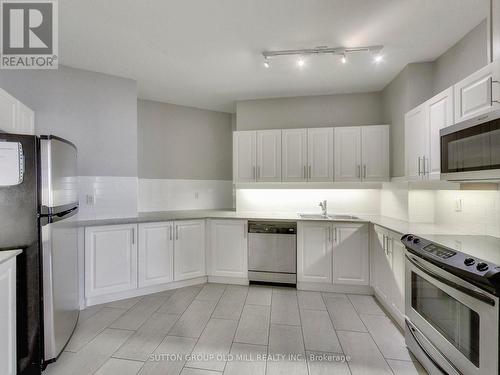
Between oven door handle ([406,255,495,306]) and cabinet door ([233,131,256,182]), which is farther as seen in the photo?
cabinet door ([233,131,256,182])

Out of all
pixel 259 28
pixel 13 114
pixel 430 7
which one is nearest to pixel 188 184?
pixel 13 114

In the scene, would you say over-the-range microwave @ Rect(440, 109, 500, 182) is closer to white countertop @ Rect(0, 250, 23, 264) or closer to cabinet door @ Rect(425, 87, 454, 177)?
cabinet door @ Rect(425, 87, 454, 177)

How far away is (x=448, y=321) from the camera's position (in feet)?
5.04

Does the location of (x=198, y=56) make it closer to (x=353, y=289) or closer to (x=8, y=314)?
(x=8, y=314)

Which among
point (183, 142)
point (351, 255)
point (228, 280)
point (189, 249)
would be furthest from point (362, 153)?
point (183, 142)

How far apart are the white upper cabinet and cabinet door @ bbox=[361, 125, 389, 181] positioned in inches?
55.3

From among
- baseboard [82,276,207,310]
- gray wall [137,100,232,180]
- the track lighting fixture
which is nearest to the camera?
the track lighting fixture

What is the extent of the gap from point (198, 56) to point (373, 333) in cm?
320

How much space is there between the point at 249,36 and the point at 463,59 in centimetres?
196

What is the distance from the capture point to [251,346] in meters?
2.13

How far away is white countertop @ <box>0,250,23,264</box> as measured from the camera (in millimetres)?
1513

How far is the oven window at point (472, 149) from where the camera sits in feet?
4.86

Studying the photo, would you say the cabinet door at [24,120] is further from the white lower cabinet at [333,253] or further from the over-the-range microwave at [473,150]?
the over-the-range microwave at [473,150]

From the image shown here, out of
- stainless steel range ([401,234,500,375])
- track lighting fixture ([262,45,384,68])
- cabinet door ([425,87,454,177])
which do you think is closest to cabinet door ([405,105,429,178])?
cabinet door ([425,87,454,177])
